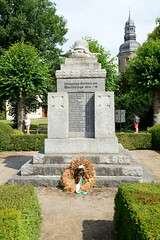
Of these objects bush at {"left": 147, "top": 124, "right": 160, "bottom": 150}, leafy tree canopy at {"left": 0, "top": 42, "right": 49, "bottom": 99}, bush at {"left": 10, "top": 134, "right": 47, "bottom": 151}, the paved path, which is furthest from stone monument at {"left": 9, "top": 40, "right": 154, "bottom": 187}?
leafy tree canopy at {"left": 0, "top": 42, "right": 49, "bottom": 99}

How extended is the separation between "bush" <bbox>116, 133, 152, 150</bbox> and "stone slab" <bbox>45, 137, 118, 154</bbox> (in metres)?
5.34

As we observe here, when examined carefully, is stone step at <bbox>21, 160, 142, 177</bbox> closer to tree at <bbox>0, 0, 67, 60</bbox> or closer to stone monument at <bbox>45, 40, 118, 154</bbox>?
stone monument at <bbox>45, 40, 118, 154</bbox>

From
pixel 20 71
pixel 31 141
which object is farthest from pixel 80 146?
pixel 20 71

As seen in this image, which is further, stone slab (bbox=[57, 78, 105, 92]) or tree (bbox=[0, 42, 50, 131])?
tree (bbox=[0, 42, 50, 131])

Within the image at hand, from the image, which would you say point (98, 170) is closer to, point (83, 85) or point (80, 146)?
point (80, 146)

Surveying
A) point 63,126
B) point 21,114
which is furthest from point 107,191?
point 21,114

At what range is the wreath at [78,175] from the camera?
503cm

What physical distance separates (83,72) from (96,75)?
448 mm

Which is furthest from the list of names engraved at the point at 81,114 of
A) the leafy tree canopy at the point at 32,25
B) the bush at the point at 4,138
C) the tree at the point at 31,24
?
the tree at the point at 31,24

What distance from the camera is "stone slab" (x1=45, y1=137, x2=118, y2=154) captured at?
6043 millimetres

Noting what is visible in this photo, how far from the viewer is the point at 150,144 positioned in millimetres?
11312

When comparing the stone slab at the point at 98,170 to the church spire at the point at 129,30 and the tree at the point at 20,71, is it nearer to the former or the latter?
the tree at the point at 20,71

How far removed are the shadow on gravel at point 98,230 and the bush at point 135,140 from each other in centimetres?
787

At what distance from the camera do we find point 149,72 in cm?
1510
